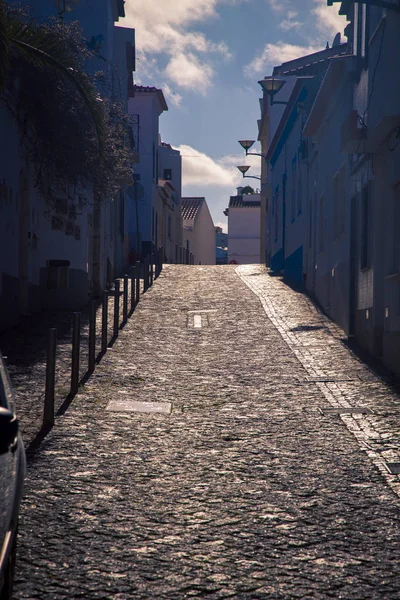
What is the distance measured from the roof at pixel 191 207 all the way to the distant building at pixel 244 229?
445cm

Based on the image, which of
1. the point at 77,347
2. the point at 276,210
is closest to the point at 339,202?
the point at 77,347

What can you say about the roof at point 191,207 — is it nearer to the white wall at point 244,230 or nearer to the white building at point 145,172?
the white wall at point 244,230

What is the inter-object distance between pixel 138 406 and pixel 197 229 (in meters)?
56.1

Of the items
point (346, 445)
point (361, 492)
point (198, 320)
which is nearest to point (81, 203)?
point (198, 320)

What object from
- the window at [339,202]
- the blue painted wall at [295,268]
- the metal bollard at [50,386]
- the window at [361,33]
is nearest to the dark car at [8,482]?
the metal bollard at [50,386]

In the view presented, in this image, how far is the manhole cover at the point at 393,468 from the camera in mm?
6594

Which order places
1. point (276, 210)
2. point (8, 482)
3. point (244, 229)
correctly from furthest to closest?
1. point (244, 229)
2. point (276, 210)
3. point (8, 482)

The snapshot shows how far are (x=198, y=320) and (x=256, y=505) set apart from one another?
12.0 metres

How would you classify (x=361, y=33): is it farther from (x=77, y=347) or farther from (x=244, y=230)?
(x=244, y=230)

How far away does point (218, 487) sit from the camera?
613 centimetres

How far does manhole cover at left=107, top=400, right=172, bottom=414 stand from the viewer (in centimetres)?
913

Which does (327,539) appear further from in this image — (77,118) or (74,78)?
(77,118)

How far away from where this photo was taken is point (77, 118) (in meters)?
17.6

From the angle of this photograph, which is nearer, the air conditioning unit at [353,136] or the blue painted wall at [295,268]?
the air conditioning unit at [353,136]
